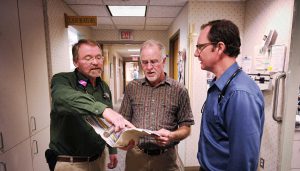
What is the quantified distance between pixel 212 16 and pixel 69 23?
1.97 meters

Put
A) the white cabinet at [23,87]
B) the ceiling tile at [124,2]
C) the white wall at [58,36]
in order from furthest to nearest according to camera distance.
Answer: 1. the ceiling tile at [124,2]
2. the white wall at [58,36]
3. the white cabinet at [23,87]

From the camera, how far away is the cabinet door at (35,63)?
5.33 feet

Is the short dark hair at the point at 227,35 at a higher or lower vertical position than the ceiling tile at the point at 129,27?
lower

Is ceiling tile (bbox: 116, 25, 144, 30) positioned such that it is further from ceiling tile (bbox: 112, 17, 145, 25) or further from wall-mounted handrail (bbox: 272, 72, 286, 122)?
wall-mounted handrail (bbox: 272, 72, 286, 122)

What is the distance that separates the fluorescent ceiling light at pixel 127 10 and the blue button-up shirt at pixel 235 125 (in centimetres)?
217

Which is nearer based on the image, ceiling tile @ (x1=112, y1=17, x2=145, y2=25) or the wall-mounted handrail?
the wall-mounted handrail

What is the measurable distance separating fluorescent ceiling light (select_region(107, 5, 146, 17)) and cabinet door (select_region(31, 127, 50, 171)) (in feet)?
6.28

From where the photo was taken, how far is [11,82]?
4.56 feet

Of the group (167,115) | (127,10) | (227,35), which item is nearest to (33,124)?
(167,115)

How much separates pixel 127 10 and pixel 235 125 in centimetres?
254

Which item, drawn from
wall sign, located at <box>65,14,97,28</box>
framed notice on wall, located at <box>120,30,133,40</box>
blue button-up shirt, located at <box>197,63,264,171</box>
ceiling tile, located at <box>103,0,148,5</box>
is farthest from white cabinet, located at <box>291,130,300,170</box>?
framed notice on wall, located at <box>120,30,133,40</box>

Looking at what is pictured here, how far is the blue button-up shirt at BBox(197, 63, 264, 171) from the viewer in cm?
82

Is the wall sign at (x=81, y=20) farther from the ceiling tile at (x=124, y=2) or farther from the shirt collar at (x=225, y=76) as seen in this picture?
the shirt collar at (x=225, y=76)

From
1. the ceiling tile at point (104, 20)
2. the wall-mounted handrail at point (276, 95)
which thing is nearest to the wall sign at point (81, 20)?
the ceiling tile at point (104, 20)
